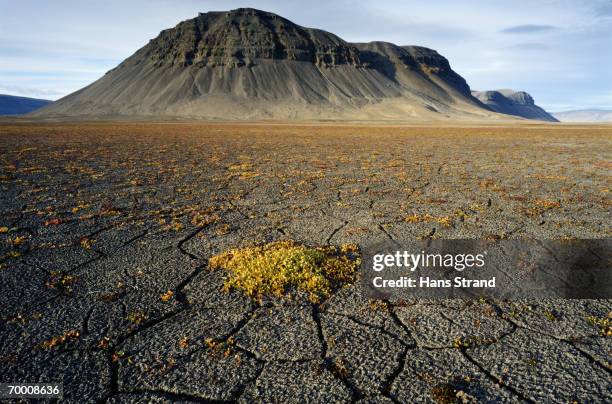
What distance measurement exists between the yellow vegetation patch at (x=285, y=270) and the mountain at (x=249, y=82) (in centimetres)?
13658

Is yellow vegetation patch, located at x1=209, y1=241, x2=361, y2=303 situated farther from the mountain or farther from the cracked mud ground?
the mountain

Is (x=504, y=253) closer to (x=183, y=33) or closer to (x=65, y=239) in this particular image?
(x=65, y=239)

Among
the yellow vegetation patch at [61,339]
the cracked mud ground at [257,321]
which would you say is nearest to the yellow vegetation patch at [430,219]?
the cracked mud ground at [257,321]

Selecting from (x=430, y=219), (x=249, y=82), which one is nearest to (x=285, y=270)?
(x=430, y=219)

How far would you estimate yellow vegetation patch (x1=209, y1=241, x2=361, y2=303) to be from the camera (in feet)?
16.0

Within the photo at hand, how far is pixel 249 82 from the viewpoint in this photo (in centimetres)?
16150

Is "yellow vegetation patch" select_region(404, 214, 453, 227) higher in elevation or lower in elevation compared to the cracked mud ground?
higher

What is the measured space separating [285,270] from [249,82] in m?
167

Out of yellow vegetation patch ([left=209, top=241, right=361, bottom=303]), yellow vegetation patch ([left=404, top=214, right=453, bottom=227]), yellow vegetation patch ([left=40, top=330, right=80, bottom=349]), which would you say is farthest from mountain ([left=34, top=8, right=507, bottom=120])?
yellow vegetation patch ([left=40, top=330, right=80, bottom=349])

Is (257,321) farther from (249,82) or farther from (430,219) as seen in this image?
(249,82)

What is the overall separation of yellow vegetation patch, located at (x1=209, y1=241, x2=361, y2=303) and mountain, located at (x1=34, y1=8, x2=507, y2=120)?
137 metres

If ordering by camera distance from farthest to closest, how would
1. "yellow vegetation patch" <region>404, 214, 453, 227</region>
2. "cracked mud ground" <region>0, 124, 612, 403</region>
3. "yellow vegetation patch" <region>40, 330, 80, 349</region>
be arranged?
"yellow vegetation patch" <region>404, 214, 453, 227</region> < "yellow vegetation patch" <region>40, 330, 80, 349</region> < "cracked mud ground" <region>0, 124, 612, 403</region>

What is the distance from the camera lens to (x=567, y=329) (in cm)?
405

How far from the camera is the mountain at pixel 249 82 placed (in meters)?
148
